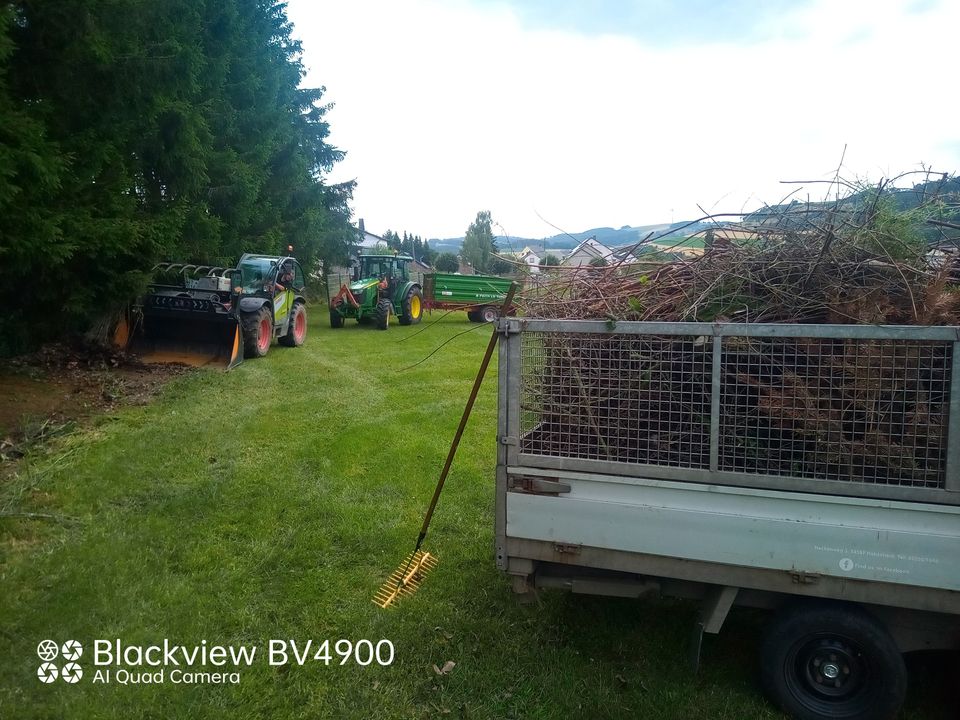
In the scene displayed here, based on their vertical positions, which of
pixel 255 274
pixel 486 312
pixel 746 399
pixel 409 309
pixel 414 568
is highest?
pixel 255 274

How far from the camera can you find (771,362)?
2.96 meters

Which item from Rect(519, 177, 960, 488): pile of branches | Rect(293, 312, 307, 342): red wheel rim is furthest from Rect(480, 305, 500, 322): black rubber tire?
Rect(519, 177, 960, 488): pile of branches

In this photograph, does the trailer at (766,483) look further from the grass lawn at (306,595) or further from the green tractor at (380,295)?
the green tractor at (380,295)

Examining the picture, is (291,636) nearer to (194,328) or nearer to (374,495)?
(374,495)

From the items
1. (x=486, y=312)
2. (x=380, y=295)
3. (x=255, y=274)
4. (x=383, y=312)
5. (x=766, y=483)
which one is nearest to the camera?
(x=766, y=483)

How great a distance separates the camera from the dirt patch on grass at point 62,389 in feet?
22.5

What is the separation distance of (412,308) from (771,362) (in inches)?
686

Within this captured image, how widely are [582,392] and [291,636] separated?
207cm

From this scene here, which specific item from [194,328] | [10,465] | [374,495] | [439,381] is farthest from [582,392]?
[194,328]

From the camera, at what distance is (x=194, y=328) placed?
1125 cm

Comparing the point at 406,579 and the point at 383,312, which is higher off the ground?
the point at 383,312

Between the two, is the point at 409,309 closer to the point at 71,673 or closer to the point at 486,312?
the point at 486,312

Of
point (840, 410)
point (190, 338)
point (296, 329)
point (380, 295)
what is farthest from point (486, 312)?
point (840, 410)

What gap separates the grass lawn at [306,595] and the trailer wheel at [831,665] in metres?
0.19
